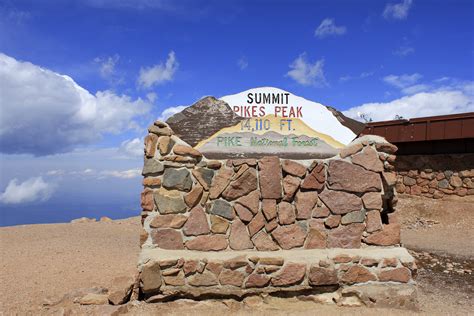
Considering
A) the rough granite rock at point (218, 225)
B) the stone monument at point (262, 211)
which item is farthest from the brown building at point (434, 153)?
the rough granite rock at point (218, 225)

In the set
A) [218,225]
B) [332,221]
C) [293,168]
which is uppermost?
[293,168]

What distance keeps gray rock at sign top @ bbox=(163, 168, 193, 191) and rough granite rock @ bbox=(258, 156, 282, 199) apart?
0.93 metres

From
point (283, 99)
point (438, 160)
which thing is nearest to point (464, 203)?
point (438, 160)

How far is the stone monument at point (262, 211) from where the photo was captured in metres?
5.01

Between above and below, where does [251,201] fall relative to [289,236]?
above

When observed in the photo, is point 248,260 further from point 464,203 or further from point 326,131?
point 464,203

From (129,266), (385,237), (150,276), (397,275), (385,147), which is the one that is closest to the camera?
(150,276)

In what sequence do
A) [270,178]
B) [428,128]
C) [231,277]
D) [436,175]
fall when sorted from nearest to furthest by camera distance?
[231,277] → [270,178] → [428,128] → [436,175]

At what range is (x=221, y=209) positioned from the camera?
5.18m

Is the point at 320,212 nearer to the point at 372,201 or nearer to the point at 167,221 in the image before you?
the point at 372,201

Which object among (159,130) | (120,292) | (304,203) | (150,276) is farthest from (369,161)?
(120,292)

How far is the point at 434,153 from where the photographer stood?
13211 mm

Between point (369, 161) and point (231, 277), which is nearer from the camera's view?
point (231, 277)

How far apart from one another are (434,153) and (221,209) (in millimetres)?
10486
